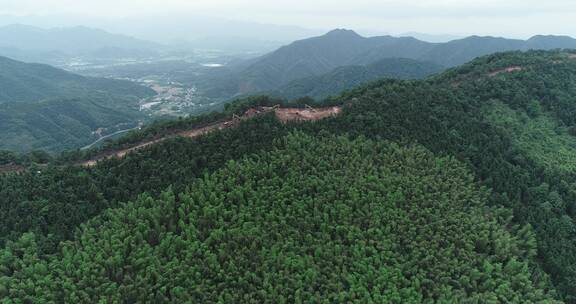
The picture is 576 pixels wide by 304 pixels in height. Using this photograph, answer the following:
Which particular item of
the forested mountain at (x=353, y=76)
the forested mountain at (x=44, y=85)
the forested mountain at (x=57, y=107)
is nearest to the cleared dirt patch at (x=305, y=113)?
the forested mountain at (x=57, y=107)

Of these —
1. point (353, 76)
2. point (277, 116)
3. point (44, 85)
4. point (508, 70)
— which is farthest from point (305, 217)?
point (44, 85)

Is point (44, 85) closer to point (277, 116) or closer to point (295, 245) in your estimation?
point (277, 116)

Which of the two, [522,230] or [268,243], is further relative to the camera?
[522,230]

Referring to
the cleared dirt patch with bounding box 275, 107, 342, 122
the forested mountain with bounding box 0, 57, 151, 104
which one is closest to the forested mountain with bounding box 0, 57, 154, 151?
the forested mountain with bounding box 0, 57, 151, 104

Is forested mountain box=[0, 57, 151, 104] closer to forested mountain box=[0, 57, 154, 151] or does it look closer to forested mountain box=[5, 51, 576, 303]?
forested mountain box=[0, 57, 154, 151]

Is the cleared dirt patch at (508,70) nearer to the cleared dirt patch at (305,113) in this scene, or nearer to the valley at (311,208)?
the valley at (311,208)

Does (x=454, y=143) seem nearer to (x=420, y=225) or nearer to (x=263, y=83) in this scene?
(x=420, y=225)

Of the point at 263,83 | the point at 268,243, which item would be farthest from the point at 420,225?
the point at 263,83
